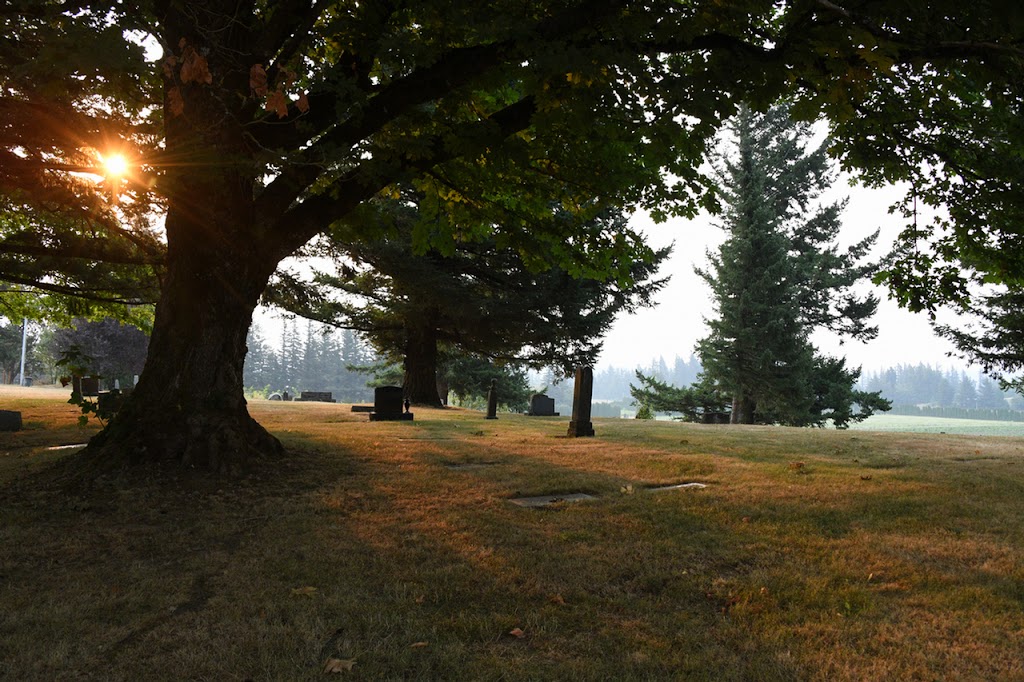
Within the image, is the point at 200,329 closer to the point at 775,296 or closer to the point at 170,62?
the point at 170,62

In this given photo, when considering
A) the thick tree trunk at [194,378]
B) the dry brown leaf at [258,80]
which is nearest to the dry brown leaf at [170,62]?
the dry brown leaf at [258,80]

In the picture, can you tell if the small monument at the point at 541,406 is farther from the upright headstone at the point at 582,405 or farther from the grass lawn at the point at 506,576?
the grass lawn at the point at 506,576

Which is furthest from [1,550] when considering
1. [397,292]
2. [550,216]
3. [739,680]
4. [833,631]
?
[397,292]

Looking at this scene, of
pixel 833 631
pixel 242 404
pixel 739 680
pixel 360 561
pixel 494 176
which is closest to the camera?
pixel 739 680

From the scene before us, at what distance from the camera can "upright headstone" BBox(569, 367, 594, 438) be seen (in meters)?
12.9

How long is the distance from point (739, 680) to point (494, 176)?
7.36 m

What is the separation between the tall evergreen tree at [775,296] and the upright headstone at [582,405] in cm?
2181

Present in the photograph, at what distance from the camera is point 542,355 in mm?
26656

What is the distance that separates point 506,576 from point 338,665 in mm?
1437

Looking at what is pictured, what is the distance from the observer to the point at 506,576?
3.97 m

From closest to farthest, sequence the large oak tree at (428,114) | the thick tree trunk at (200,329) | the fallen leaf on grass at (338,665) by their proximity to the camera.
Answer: the fallen leaf on grass at (338,665) < the large oak tree at (428,114) < the thick tree trunk at (200,329)

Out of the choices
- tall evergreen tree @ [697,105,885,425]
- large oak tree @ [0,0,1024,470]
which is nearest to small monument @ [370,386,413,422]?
large oak tree @ [0,0,1024,470]

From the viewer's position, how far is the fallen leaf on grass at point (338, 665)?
2.74m

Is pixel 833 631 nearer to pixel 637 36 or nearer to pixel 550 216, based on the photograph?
pixel 637 36
